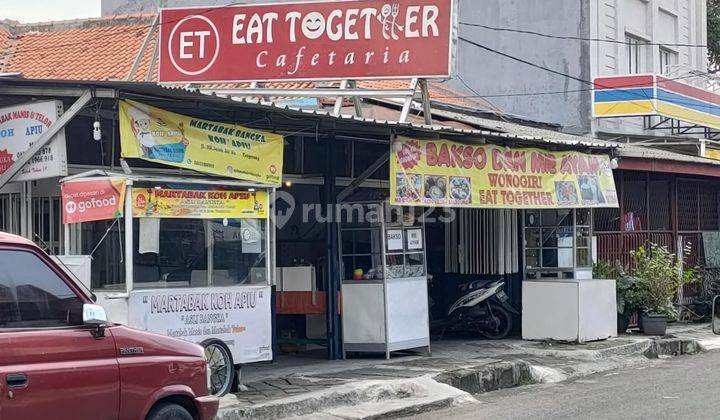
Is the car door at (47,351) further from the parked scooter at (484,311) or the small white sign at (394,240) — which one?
the parked scooter at (484,311)

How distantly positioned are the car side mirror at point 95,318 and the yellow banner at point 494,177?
246 inches

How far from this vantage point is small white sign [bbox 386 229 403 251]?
1355 centimetres

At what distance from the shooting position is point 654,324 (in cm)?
1691

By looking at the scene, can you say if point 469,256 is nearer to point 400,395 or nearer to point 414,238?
point 414,238

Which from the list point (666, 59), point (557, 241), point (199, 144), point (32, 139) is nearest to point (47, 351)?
point (32, 139)

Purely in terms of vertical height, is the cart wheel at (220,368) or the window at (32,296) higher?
the window at (32,296)

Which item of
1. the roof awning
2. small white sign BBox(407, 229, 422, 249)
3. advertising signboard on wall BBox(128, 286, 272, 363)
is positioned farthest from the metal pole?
the roof awning

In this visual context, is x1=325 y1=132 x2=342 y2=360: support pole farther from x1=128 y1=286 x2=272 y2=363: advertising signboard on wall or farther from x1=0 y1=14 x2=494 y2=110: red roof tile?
x1=0 y1=14 x2=494 y2=110: red roof tile

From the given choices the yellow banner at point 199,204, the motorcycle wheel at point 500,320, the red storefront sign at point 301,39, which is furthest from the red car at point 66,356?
the motorcycle wheel at point 500,320

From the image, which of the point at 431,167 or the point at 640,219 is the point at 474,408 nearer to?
the point at 431,167

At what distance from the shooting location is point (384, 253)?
13.4 m

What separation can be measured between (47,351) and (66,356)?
158mm

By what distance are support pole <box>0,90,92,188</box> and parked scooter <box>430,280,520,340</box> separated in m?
8.49

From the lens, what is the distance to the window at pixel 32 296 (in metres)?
6.16
